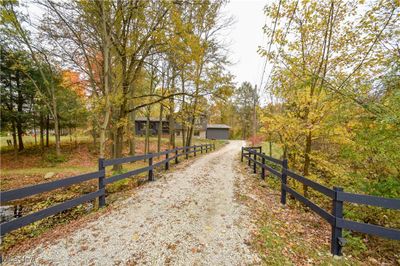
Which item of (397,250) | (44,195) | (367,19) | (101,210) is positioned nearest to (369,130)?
(397,250)

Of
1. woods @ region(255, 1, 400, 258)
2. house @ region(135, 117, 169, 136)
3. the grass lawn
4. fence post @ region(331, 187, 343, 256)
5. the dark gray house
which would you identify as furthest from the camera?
the dark gray house

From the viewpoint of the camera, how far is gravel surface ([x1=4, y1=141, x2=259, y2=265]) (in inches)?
105

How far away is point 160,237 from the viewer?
10.6 feet

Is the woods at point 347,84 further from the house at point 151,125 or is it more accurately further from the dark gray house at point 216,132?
the dark gray house at point 216,132

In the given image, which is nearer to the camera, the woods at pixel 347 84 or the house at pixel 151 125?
the woods at pixel 347 84

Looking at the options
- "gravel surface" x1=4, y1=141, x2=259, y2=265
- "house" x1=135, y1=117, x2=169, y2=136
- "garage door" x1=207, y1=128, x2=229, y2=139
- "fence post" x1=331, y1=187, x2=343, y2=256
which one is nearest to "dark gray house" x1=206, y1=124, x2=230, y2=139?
"garage door" x1=207, y1=128, x2=229, y2=139

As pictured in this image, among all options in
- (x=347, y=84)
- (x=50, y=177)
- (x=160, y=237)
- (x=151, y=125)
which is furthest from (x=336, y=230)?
(x=151, y=125)

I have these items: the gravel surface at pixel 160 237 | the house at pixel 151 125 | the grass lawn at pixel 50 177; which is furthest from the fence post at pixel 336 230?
the house at pixel 151 125

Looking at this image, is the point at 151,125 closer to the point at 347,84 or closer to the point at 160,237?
the point at 160,237

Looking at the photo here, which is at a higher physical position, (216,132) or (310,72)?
(310,72)

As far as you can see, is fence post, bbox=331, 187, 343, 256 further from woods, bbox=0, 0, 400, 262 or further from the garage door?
the garage door

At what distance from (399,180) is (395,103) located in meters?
2.31

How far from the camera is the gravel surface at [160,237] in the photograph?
267 centimetres

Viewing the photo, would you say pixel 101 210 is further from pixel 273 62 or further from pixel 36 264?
pixel 273 62
